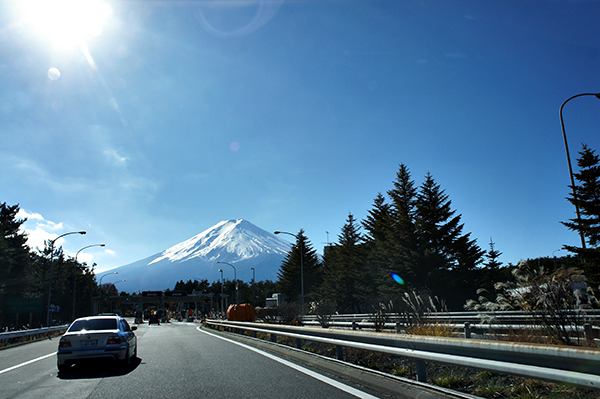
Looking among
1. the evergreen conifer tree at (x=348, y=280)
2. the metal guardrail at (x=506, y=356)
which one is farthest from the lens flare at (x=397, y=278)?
the metal guardrail at (x=506, y=356)

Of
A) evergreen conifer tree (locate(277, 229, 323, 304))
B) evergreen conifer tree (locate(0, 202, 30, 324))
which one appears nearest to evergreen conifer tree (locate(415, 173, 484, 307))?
evergreen conifer tree (locate(277, 229, 323, 304))

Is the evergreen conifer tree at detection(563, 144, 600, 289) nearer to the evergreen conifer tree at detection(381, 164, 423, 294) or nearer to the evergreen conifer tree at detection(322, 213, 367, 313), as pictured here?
the evergreen conifer tree at detection(381, 164, 423, 294)

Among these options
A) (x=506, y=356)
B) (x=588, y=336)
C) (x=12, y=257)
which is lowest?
→ (x=588, y=336)

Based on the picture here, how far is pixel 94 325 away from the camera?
1077 centimetres

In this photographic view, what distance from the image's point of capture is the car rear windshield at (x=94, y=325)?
10.5 m

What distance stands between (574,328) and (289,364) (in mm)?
5554

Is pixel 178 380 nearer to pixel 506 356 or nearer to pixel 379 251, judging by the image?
pixel 506 356

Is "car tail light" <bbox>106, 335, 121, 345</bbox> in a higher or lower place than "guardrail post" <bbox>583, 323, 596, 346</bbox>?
lower

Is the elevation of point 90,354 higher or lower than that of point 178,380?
higher

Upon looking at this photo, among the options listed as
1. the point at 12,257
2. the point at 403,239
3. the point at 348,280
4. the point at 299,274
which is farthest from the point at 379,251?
the point at 12,257

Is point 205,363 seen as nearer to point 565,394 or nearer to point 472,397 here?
point 472,397

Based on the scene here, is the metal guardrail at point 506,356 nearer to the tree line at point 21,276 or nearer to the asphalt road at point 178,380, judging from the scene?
the asphalt road at point 178,380

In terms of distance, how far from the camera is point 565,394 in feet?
15.0

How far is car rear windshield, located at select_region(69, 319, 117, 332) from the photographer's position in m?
10.5
